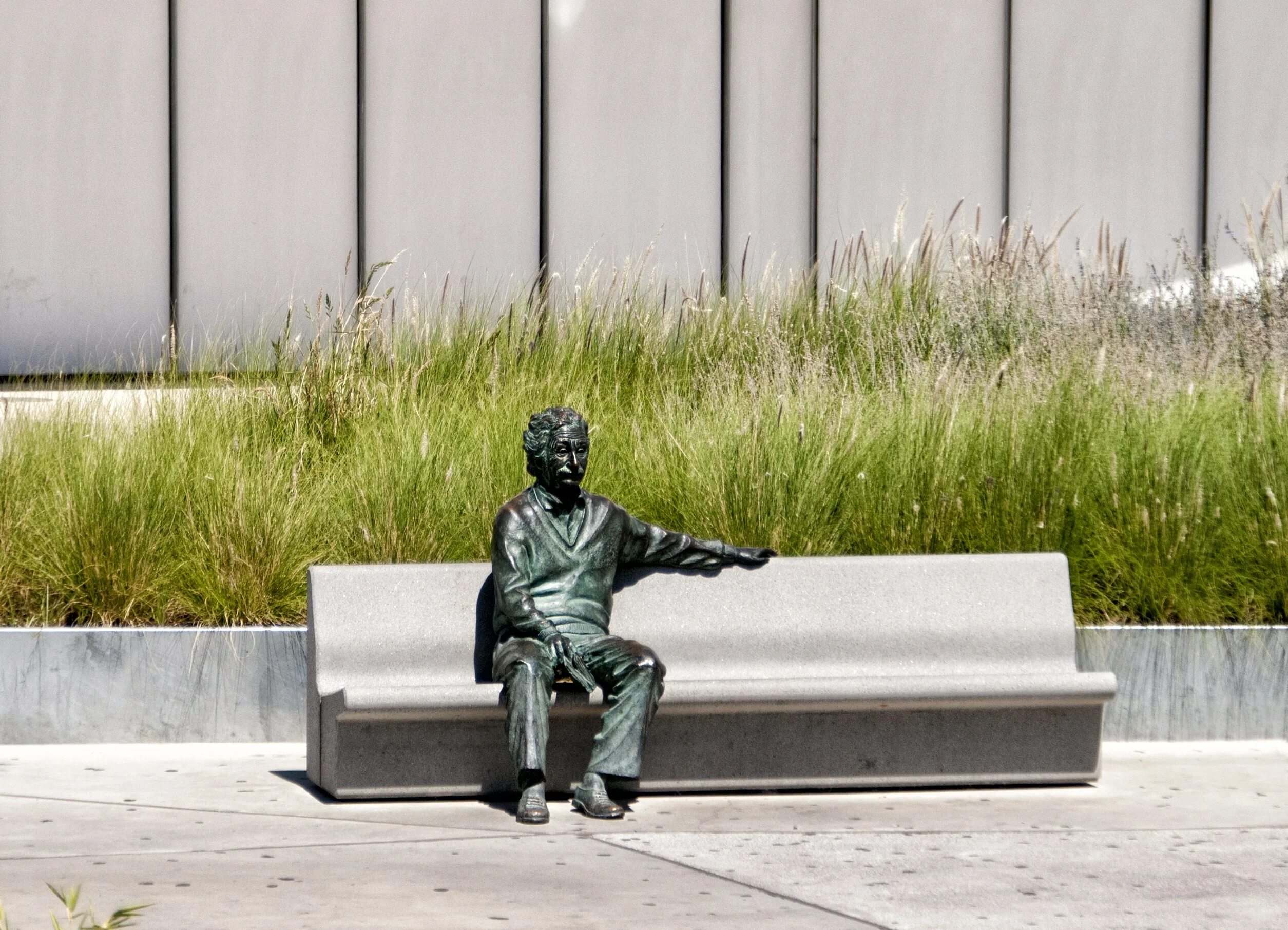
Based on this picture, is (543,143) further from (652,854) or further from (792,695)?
(652,854)

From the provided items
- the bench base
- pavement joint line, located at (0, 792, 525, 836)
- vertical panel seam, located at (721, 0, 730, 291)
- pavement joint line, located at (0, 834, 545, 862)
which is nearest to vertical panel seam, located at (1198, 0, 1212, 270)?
vertical panel seam, located at (721, 0, 730, 291)

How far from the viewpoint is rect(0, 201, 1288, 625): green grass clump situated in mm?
6465

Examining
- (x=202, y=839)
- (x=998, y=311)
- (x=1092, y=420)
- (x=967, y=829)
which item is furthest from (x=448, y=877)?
(x=998, y=311)

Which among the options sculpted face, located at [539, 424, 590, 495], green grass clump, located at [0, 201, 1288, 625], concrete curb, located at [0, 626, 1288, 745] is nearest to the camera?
sculpted face, located at [539, 424, 590, 495]

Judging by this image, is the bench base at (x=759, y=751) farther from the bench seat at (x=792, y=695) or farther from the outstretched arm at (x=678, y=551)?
the outstretched arm at (x=678, y=551)

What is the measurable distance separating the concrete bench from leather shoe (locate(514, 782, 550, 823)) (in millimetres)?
273

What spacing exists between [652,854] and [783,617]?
1.32 metres

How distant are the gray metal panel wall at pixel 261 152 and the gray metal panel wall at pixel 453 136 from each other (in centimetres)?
Answer: 19

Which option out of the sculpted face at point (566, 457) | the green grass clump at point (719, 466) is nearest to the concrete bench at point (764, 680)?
the sculpted face at point (566, 457)

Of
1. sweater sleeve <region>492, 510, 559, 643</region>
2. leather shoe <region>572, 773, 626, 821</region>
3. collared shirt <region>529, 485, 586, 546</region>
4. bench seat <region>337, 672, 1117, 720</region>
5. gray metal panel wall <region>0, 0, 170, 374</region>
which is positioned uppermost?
gray metal panel wall <region>0, 0, 170, 374</region>

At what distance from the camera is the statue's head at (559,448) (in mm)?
5367

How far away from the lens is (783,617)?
5707 millimetres

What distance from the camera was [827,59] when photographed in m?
12.7

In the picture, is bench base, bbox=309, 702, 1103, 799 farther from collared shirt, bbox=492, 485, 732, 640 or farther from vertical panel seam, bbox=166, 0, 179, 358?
vertical panel seam, bbox=166, 0, 179, 358
